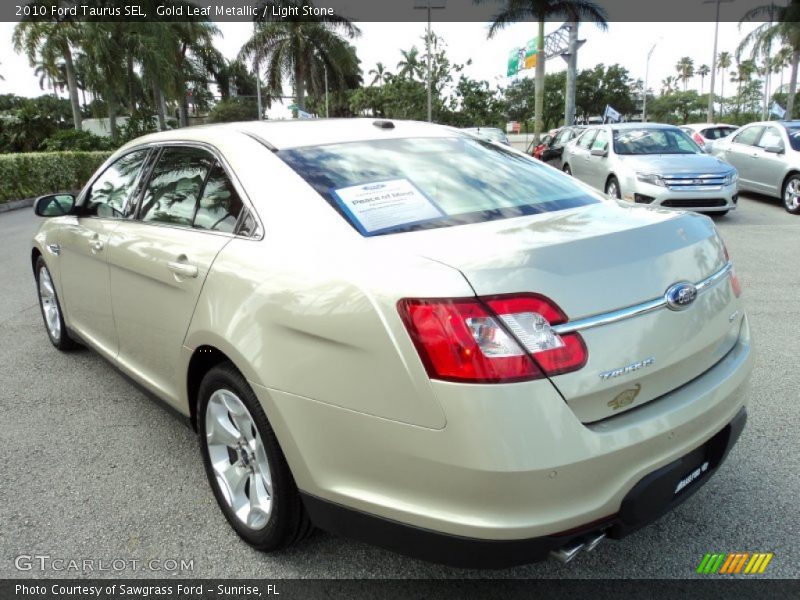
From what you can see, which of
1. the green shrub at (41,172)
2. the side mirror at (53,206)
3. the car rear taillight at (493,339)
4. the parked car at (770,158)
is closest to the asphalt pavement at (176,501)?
the car rear taillight at (493,339)

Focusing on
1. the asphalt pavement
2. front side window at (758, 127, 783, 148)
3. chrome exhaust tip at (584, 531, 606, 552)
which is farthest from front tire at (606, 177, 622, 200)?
chrome exhaust tip at (584, 531, 606, 552)

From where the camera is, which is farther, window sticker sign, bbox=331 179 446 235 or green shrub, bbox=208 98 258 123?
green shrub, bbox=208 98 258 123

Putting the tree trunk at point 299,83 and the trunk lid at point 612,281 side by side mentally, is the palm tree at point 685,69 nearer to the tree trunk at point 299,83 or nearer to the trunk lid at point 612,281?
the tree trunk at point 299,83

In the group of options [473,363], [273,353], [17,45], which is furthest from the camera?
[17,45]

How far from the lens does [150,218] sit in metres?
3.05

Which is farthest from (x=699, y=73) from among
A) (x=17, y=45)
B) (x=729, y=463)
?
(x=729, y=463)

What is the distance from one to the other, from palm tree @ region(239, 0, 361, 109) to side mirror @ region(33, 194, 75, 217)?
38.7 meters

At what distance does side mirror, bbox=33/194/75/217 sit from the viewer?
396 centimetres

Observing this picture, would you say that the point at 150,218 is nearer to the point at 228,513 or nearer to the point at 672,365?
the point at 228,513

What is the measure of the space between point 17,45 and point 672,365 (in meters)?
33.8

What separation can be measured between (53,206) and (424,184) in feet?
9.06

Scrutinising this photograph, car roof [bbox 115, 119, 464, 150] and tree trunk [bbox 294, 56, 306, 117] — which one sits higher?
tree trunk [bbox 294, 56, 306, 117]

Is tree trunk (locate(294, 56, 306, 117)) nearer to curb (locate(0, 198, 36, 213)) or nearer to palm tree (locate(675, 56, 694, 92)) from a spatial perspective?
curb (locate(0, 198, 36, 213))

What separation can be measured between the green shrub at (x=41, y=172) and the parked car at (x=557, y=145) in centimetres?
1388
